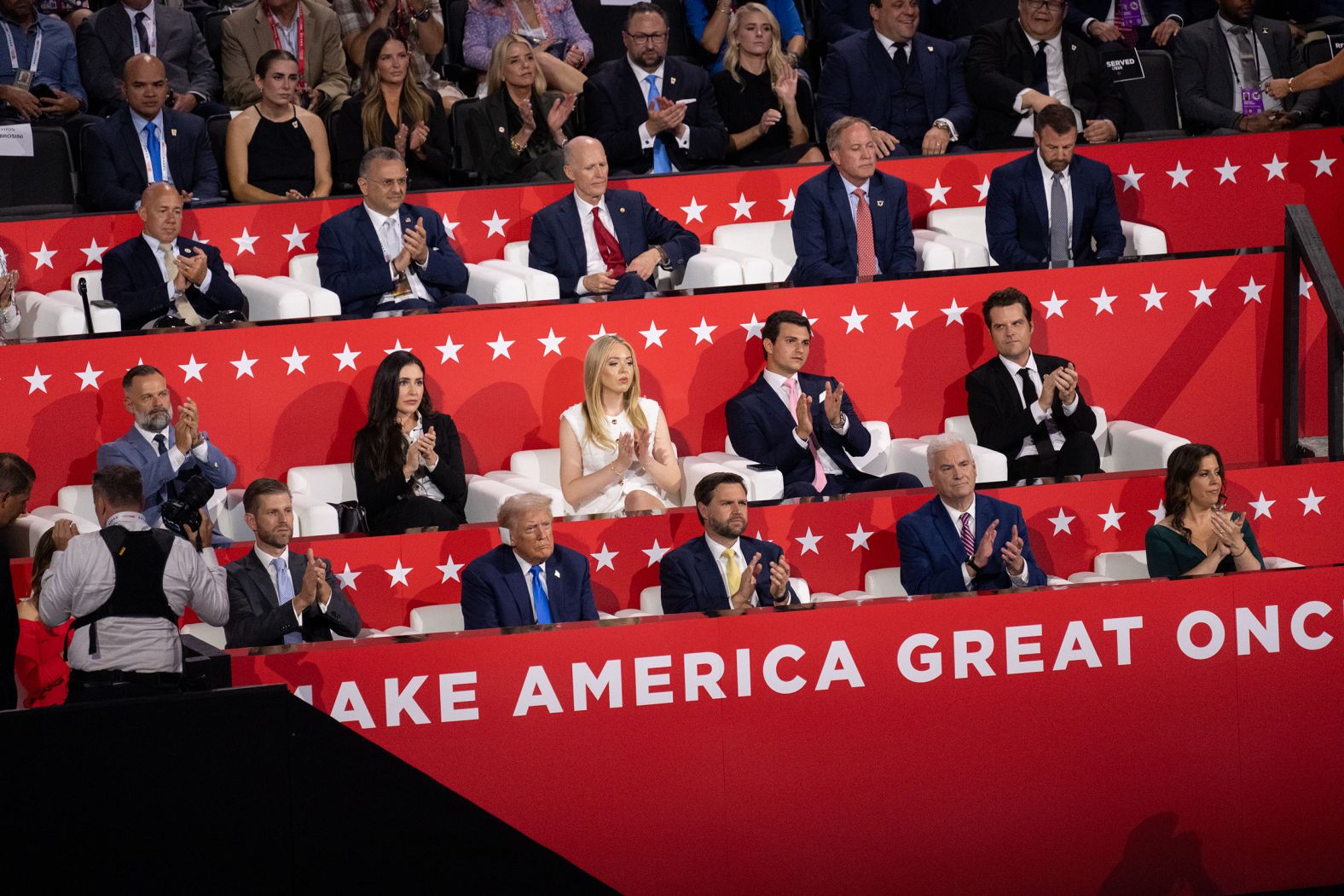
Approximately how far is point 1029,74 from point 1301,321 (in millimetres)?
1899

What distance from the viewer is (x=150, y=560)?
4465 mm

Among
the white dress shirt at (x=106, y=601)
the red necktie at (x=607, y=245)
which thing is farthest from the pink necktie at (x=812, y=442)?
the white dress shirt at (x=106, y=601)

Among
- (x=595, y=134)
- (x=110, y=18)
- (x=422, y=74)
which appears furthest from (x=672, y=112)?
(x=110, y=18)

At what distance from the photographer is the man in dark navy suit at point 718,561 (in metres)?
5.54

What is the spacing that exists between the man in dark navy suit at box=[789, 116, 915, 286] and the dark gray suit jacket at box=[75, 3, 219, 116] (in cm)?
297

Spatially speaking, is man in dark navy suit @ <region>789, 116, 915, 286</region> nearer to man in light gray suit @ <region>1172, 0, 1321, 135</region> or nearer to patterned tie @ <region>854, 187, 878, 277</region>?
patterned tie @ <region>854, 187, 878, 277</region>

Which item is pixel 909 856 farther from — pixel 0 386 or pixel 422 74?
pixel 422 74

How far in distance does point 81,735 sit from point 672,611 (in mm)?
2108

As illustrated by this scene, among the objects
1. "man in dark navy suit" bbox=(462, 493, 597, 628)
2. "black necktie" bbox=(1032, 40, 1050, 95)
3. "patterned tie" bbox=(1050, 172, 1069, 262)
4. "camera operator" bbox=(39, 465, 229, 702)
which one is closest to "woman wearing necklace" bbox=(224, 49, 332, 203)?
"man in dark navy suit" bbox=(462, 493, 597, 628)

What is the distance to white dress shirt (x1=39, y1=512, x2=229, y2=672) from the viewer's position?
4.41 meters

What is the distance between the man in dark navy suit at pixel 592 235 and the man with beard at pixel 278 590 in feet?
7.21

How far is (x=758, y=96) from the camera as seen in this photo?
842 cm

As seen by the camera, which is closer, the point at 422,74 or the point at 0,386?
the point at 0,386

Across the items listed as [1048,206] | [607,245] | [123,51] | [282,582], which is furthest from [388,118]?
[282,582]
